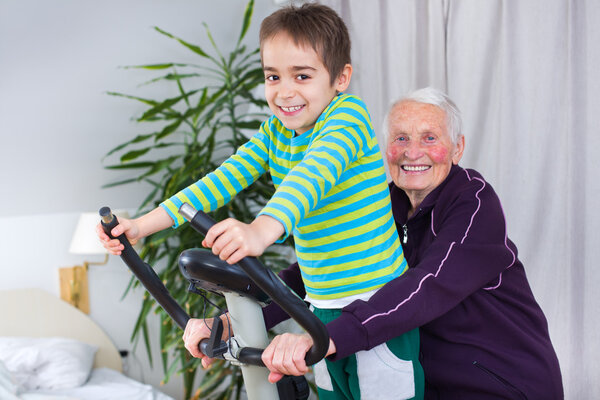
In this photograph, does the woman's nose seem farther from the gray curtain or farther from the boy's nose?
the gray curtain

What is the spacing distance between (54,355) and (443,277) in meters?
2.65

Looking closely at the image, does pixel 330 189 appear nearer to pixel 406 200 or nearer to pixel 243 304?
pixel 243 304

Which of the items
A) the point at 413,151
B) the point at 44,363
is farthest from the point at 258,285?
the point at 44,363

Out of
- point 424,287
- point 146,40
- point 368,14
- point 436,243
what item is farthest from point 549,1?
point 146,40

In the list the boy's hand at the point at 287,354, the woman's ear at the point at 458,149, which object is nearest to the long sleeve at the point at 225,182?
the boy's hand at the point at 287,354

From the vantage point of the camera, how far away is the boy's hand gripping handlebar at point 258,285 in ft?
2.63

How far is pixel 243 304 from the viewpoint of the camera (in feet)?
3.33

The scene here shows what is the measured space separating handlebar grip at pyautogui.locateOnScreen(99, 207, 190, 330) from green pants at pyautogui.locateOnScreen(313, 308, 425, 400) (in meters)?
0.30

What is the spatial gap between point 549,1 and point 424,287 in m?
1.53

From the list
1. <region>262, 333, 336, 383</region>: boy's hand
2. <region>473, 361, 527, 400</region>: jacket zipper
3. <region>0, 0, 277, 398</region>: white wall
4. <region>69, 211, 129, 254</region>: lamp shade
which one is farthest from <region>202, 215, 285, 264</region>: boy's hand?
<region>0, 0, 277, 398</region>: white wall

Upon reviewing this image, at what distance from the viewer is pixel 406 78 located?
2.85m

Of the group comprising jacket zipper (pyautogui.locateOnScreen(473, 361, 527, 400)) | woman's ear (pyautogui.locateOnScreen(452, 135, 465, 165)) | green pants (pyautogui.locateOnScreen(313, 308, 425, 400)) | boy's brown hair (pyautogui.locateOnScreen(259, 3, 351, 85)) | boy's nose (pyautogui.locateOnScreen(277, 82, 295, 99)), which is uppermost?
boy's brown hair (pyautogui.locateOnScreen(259, 3, 351, 85))

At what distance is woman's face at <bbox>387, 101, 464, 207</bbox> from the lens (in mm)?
1635

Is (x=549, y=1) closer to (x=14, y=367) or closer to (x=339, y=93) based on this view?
(x=339, y=93)
